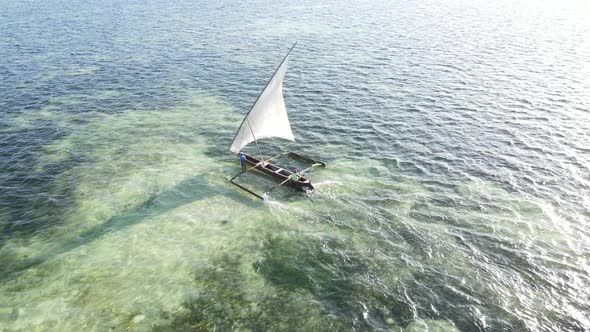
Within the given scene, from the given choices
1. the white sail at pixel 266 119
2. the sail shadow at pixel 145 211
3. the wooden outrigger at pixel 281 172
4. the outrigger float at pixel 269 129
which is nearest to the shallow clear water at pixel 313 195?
the sail shadow at pixel 145 211

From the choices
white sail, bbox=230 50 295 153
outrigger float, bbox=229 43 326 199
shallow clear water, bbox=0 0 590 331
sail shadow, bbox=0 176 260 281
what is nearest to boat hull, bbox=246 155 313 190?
outrigger float, bbox=229 43 326 199

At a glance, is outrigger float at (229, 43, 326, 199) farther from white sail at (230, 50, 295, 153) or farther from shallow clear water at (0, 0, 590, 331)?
shallow clear water at (0, 0, 590, 331)

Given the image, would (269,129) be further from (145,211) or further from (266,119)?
(145,211)

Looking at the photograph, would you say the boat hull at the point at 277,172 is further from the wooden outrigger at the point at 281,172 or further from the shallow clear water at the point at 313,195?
the shallow clear water at the point at 313,195

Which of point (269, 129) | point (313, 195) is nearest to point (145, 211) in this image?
point (269, 129)

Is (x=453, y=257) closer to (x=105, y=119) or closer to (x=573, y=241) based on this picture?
(x=573, y=241)

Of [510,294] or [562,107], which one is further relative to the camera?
[562,107]

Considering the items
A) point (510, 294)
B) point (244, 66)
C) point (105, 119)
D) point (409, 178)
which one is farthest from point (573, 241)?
point (244, 66)
